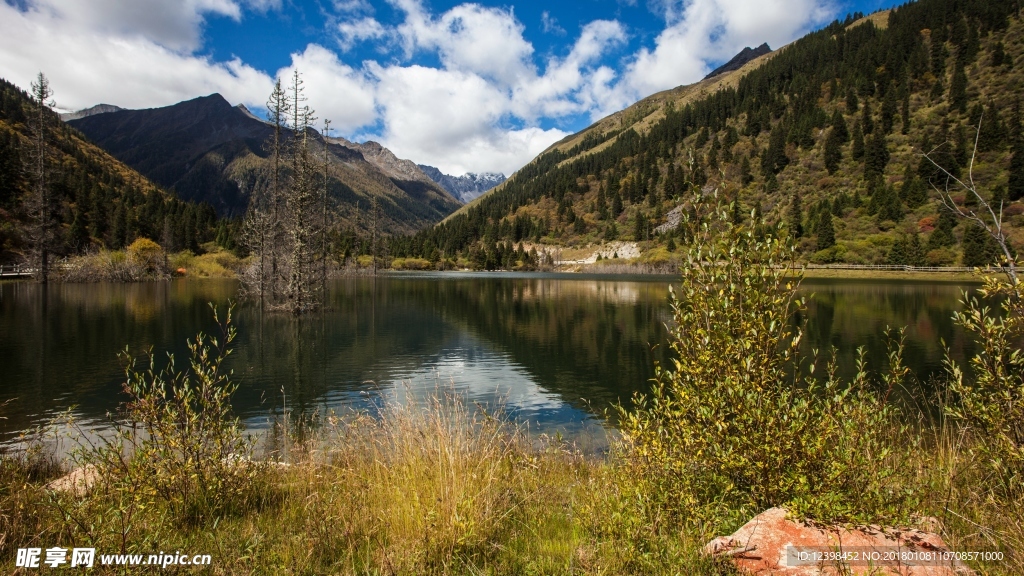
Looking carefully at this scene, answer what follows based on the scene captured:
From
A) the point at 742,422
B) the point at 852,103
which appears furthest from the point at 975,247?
the point at 742,422

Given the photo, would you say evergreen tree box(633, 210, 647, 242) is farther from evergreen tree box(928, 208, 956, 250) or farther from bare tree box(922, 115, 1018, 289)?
bare tree box(922, 115, 1018, 289)

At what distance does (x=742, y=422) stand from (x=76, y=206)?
12262cm

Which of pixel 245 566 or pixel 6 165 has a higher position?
pixel 6 165

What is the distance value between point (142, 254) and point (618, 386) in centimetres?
7947

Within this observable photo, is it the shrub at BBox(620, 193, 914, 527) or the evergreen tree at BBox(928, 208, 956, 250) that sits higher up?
the evergreen tree at BBox(928, 208, 956, 250)

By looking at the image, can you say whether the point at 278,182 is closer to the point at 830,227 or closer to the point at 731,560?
the point at 731,560

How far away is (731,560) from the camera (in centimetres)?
404

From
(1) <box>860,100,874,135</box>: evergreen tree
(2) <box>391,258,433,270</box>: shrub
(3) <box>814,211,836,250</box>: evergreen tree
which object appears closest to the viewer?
(3) <box>814,211,836,250</box>: evergreen tree

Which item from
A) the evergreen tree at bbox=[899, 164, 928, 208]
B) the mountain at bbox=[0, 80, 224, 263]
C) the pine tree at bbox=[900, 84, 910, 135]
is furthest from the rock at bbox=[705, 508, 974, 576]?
the pine tree at bbox=[900, 84, 910, 135]

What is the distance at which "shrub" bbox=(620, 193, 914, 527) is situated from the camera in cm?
463

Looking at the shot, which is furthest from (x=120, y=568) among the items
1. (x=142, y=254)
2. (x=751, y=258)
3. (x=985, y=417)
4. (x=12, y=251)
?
(x=12, y=251)

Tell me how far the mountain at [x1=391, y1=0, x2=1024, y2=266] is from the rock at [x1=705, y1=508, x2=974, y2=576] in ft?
207

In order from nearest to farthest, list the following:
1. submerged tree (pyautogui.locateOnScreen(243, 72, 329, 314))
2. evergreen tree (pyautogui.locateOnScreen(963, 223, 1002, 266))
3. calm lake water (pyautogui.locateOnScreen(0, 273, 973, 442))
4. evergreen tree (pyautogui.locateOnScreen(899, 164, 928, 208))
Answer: calm lake water (pyautogui.locateOnScreen(0, 273, 973, 442)) < submerged tree (pyautogui.locateOnScreen(243, 72, 329, 314)) < evergreen tree (pyautogui.locateOnScreen(963, 223, 1002, 266)) < evergreen tree (pyautogui.locateOnScreen(899, 164, 928, 208))

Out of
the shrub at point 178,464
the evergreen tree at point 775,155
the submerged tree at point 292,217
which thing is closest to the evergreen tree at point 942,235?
the evergreen tree at point 775,155
